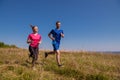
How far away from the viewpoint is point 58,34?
36.4 ft

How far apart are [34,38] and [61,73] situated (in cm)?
194

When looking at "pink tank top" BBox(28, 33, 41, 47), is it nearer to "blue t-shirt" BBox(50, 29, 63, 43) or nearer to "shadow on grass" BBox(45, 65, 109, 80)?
"blue t-shirt" BBox(50, 29, 63, 43)

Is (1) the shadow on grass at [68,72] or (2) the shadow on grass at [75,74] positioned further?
(1) the shadow on grass at [68,72]

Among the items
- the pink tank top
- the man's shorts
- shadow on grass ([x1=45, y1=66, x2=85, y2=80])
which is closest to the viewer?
shadow on grass ([x1=45, y1=66, x2=85, y2=80])

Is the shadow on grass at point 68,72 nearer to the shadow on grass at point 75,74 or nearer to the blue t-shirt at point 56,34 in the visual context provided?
the shadow on grass at point 75,74

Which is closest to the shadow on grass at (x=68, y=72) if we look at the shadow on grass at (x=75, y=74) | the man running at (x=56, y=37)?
the shadow on grass at (x=75, y=74)

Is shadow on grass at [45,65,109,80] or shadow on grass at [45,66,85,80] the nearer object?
shadow on grass at [45,65,109,80]

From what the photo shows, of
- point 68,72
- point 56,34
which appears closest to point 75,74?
point 68,72

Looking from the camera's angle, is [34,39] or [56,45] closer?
[34,39]

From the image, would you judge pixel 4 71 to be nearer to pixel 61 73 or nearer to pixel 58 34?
pixel 61 73

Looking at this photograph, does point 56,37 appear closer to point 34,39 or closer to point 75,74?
point 34,39

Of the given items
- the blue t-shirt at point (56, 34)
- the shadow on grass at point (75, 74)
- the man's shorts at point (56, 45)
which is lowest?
the shadow on grass at point (75, 74)

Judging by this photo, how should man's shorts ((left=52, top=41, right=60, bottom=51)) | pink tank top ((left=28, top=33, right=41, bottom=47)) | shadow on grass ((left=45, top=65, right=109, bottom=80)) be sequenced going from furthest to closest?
man's shorts ((left=52, top=41, right=60, bottom=51)) → pink tank top ((left=28, top=33, right=41, bottom=47)) → shadow on grass ((left=45, top=65, right=109, bottom=80))

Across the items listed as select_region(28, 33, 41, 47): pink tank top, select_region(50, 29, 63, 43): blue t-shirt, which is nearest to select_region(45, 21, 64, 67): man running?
select_region(50, 29, 63, 43): blue t-shirt
